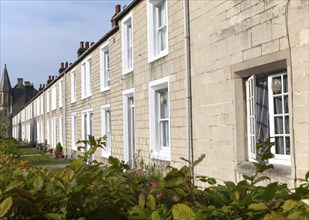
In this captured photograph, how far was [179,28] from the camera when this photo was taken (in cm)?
944

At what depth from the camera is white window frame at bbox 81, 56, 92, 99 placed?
19719mm

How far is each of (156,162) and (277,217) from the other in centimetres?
932

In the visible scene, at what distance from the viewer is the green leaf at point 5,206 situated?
163 cm

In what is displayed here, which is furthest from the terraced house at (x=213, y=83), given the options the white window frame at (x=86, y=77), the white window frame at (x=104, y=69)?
the white window frame at (x=86, y=77)

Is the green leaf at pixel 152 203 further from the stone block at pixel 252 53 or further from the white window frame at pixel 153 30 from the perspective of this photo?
the white window frame at pixel 153 30

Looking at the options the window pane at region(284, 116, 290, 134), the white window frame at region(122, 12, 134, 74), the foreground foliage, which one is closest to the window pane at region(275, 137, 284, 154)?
the window pane at region(284, 116, 290, 134)

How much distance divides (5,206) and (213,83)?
6640 millimetres

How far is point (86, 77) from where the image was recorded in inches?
794

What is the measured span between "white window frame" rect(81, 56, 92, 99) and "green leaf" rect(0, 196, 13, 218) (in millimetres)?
17862

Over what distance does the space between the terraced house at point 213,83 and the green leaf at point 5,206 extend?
3714 mm

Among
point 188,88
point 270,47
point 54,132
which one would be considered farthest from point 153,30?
point 54,132

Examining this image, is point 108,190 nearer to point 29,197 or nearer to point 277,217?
point 29,197

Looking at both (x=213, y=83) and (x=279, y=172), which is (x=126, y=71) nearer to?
(x=213, y=83)

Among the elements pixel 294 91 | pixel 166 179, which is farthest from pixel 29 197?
pixel 294 91
